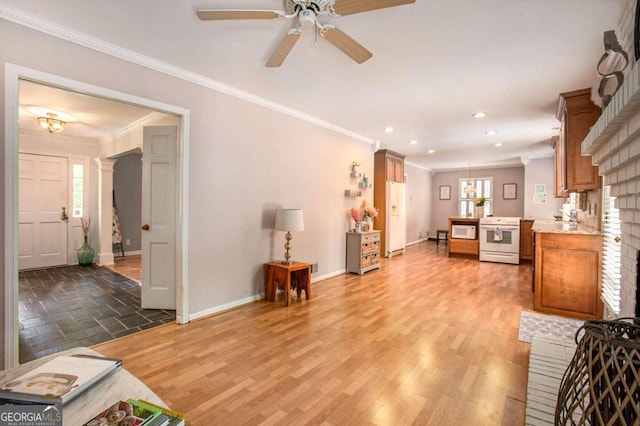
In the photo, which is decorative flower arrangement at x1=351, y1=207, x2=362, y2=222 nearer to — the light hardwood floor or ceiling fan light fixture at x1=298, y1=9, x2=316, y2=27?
the light hardwood floor

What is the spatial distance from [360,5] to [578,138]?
3.23 meters

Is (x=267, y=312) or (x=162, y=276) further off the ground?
(x=162, y=276)

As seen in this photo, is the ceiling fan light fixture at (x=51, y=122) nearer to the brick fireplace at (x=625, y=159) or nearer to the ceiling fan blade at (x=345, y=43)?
the ceiling fan blade at (x=345, y=43)

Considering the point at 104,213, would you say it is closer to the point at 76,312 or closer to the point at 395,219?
the point at 76,312

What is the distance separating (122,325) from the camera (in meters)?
3.07

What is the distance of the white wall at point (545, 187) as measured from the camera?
7809mm

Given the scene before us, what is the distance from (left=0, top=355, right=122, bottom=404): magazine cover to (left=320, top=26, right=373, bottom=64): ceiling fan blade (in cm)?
223

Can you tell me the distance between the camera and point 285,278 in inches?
145

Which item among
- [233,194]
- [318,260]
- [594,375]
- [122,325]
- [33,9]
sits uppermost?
[33,9]

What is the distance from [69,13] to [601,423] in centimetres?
358

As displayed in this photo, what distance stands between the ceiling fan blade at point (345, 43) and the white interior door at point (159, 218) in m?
2.28

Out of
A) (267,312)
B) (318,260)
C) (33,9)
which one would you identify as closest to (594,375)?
(267,312)

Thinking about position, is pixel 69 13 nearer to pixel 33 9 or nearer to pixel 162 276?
pixel 33 9

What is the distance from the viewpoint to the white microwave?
23.5 ft
